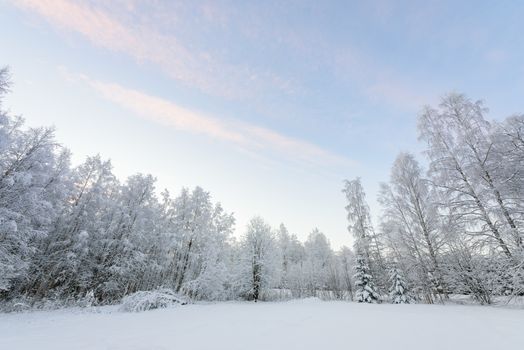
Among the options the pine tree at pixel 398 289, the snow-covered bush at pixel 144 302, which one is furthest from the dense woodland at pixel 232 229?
the snow-covered bush at pixel 144 302

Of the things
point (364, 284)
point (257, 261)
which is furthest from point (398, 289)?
point (257, 261)

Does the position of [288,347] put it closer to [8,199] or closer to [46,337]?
[46,337]

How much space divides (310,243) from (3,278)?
43.5 meters

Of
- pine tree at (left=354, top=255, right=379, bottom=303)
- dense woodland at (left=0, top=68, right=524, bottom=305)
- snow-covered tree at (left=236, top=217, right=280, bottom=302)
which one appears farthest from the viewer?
snow-covered tree at (left=236, top=217, right=280, bottom=302)

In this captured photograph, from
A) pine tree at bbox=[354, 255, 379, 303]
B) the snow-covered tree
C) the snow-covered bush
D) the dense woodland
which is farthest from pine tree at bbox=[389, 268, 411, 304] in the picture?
the snow-covered bush

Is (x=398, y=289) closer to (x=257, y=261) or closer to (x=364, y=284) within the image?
(x=364, y=284)

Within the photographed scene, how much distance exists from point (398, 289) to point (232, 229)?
16756 mm

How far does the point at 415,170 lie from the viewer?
57.0 ft

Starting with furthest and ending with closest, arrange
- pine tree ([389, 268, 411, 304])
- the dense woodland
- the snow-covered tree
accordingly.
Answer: the snow-covered tree
pine tree ([389, 268, 411, 304])
the dense woodland

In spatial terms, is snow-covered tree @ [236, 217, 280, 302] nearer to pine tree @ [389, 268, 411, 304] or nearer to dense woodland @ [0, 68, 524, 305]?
dense woodland @ [0, 68, 524, 305]

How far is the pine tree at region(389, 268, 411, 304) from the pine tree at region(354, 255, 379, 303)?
5.82 feet

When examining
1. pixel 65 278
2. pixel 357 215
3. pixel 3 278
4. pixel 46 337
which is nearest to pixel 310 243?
pixel 357 215

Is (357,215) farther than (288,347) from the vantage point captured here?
Yes

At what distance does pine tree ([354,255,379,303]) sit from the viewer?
18.1 meters
